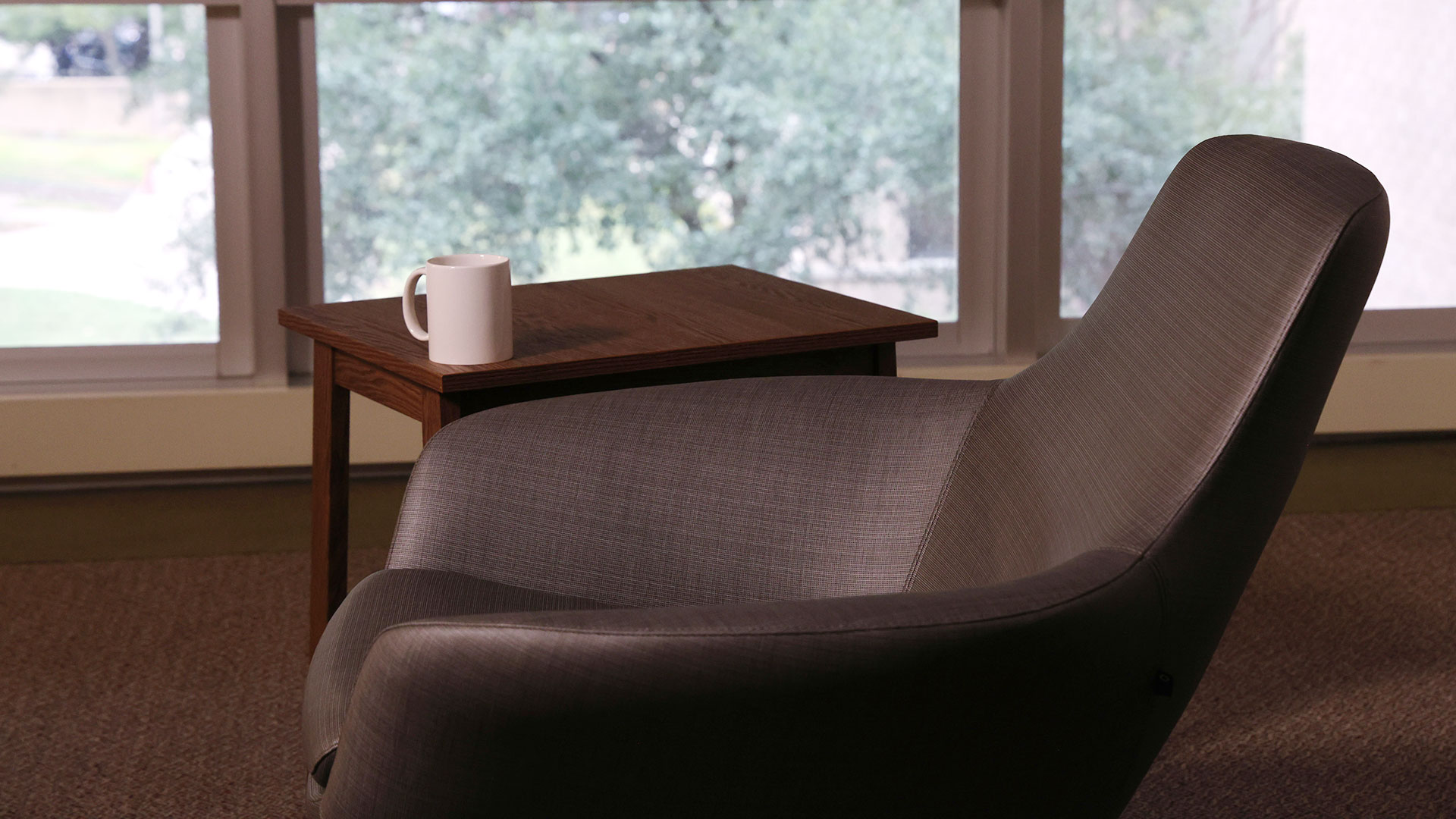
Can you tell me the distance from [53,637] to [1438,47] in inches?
106

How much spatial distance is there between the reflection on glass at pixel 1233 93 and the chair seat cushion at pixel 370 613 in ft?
5.67

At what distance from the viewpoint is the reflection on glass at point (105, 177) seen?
93.6 inches

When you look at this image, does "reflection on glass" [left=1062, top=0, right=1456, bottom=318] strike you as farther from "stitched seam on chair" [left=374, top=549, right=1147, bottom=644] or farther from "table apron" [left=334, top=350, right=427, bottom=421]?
"stitched seam on chair" [left=374, top=549, right=1147, bottom=644]

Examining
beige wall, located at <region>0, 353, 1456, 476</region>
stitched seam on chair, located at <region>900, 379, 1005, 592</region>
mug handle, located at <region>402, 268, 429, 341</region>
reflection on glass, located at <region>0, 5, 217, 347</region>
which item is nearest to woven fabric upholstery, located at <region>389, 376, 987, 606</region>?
stitched seam on chair, located at <region>900, 379, 1005, 592</region>

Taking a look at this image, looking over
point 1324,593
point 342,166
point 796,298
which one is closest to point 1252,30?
point 1324,593

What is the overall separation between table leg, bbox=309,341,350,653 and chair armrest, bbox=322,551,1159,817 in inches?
37.2

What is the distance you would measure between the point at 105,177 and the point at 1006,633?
2133 mm

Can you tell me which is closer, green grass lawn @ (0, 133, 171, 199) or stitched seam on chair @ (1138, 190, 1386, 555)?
stitched seam on chair @ (1138, 190, 1386, 555)

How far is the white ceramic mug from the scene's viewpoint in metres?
1.42

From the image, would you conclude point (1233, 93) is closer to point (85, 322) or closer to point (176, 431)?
point (176, 431)

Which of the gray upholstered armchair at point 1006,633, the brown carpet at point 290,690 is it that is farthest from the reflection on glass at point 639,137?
the gray upholstered armchair at point 1006,633

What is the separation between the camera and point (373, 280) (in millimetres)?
2555

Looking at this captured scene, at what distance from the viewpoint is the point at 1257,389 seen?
884 millimetres

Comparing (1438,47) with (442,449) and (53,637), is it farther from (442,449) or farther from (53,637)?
(53,637)
